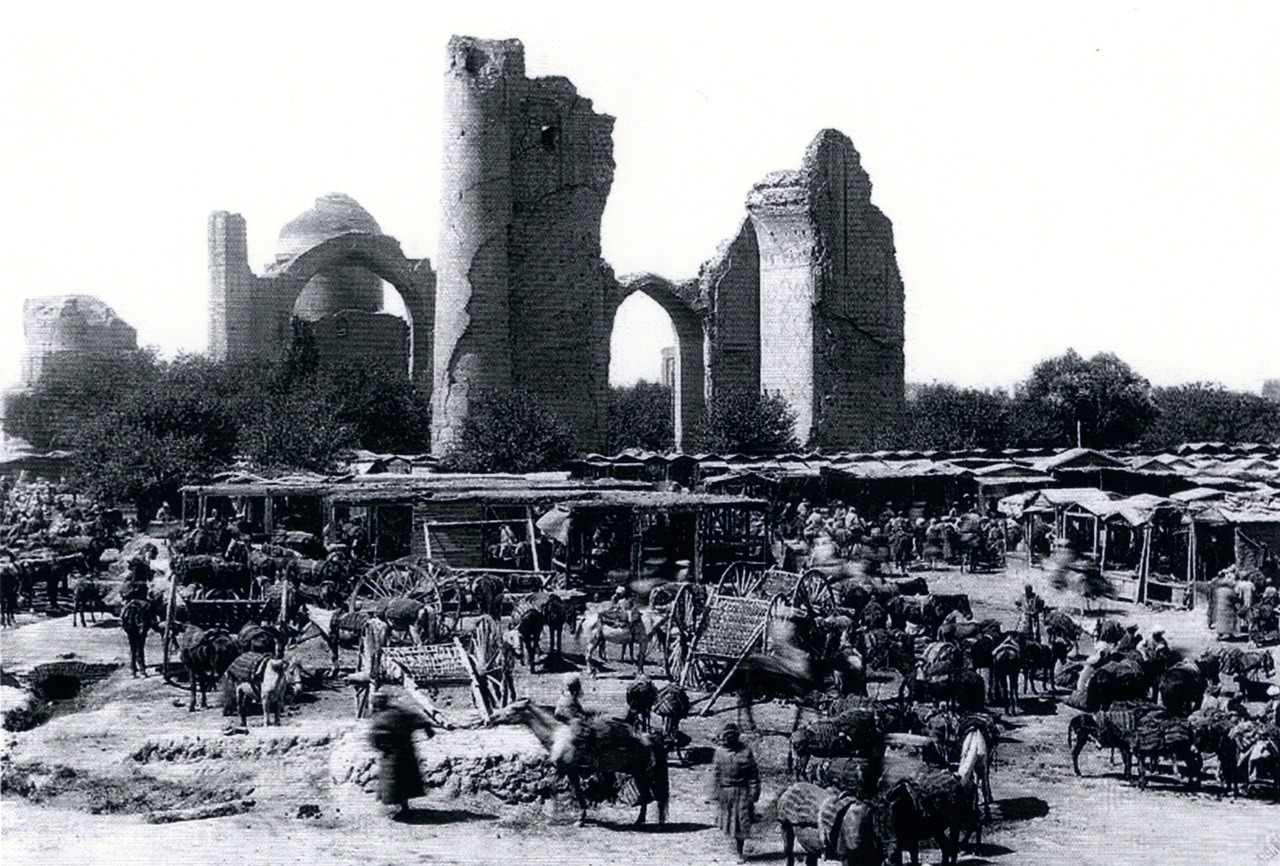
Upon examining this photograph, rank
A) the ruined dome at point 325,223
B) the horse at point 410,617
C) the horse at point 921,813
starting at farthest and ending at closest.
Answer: the ruined dome at point 325,223 → the horse at point 410,617 → the horse at point 921,813

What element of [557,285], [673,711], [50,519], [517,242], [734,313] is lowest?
[673,711]

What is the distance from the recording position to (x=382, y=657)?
1339 cm

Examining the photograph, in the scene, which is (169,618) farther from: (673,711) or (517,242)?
(517,242)

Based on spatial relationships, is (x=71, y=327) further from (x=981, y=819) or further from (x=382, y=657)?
(x=981, y=819)

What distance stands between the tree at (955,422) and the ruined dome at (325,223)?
2549 centimetres

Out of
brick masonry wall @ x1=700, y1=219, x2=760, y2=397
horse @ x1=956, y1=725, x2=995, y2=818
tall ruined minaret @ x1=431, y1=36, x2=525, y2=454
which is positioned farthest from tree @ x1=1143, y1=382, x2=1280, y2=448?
horse @ x1=956, y1=725, x2=995, y2=818

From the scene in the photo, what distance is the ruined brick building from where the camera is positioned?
43062 mm

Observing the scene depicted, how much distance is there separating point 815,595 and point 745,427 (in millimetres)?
28287

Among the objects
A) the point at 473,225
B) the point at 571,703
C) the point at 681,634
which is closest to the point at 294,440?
the point at 473,225

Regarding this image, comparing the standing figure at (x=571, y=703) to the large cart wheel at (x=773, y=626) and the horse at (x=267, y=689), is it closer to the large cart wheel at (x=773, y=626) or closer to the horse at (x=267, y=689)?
the horse at (x=267, y=689)

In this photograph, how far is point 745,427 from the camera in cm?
4647

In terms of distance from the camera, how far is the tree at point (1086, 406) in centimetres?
6028

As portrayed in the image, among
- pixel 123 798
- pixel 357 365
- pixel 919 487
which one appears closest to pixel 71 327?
pixel 357 365

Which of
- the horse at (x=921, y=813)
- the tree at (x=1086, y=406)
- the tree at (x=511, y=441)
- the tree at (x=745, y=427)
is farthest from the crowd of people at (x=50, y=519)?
the tree at (x=1086, y=406)
